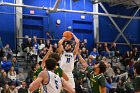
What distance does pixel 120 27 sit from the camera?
2912 centimetres

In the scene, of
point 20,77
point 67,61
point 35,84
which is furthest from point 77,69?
point 35,84

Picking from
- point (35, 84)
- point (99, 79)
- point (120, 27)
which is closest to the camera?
point (35, 84)

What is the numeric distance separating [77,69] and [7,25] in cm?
718

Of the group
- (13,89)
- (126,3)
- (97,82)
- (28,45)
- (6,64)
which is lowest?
(13,89)

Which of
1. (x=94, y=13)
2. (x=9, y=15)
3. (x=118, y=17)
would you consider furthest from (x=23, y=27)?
(x=118, y=17)

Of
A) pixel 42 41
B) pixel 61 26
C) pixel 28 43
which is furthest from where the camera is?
pixel 61 26

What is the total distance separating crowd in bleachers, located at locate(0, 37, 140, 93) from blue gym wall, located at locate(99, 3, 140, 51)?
2.82 meters

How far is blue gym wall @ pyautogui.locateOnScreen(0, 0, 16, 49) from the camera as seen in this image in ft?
78.2

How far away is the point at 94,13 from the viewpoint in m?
26.4

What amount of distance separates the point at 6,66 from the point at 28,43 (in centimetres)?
327

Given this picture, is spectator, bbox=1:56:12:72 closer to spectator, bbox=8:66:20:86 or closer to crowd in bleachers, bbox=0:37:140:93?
crowd in bleachers, bbox=0:37:140:93

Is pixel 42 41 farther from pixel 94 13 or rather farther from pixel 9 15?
pixel 94 13

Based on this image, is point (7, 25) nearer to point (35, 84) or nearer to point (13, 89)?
point (13, 89)

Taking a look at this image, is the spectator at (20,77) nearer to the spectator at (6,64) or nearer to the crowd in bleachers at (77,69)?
the crowd in bleachers at (77,69)
